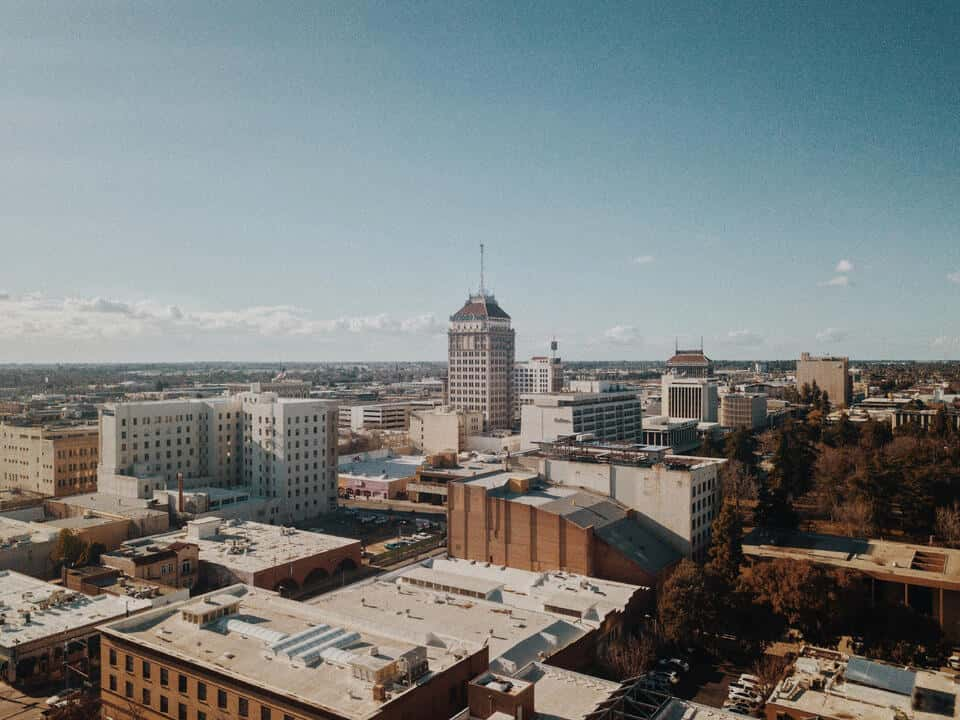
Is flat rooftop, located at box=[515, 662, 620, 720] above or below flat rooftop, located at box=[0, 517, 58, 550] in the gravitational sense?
below

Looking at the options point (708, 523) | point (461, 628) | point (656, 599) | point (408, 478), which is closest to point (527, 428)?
point (408, 478)

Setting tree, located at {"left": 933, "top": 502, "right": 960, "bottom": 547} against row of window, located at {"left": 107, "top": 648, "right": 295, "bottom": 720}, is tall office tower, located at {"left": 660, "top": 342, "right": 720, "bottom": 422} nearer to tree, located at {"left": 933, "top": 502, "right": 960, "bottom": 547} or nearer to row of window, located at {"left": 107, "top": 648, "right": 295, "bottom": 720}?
tree, located at {"left": 933, "top": 502, "right": 960, "bottom": 547}

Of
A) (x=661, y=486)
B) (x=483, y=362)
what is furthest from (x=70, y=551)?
(x=483, y=362)

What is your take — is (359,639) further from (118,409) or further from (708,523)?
(118,409)

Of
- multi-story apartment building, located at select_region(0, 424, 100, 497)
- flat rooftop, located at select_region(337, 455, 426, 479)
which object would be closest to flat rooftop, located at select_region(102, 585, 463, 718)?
multi-story apartment building, located at select_region(0, 424, 100, 497)

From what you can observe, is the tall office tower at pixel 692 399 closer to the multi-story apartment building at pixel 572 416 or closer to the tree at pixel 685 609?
the multi-story apartment building at pixel 572 416

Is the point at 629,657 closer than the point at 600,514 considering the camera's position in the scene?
Yes

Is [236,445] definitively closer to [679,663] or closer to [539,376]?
[679,663]
